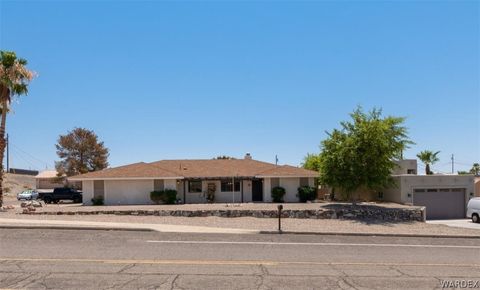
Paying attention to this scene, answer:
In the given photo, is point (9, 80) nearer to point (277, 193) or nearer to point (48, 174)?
point (277, 193)

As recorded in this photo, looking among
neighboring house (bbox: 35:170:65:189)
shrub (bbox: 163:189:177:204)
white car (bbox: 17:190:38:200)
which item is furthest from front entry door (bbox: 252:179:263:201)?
neighboring house (bbox: 35:170:65:189)

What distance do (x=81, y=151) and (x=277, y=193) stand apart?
39.9 meters

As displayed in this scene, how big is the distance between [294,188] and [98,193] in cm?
1570

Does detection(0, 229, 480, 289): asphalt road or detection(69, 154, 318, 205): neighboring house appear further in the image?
detection(69, 154, 318, 205): neighboring house

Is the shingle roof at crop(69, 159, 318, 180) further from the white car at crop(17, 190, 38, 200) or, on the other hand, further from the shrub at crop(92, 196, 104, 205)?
the white car at crop(17, 190, 38, 200)

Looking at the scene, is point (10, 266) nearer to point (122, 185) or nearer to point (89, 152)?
point (122, 185)

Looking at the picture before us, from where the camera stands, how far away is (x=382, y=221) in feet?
103

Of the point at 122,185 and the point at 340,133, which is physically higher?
the point at 340,133

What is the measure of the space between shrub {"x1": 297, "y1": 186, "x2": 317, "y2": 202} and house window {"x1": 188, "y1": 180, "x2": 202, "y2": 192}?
8.09 meters

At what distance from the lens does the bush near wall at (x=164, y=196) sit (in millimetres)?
39938

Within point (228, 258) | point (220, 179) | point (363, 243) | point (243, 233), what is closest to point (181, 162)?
point (220, 179)

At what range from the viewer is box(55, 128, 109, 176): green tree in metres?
71.4

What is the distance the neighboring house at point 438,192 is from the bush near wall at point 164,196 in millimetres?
17545

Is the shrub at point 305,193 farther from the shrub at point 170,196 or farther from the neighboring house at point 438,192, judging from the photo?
the shrub at point 170,196
